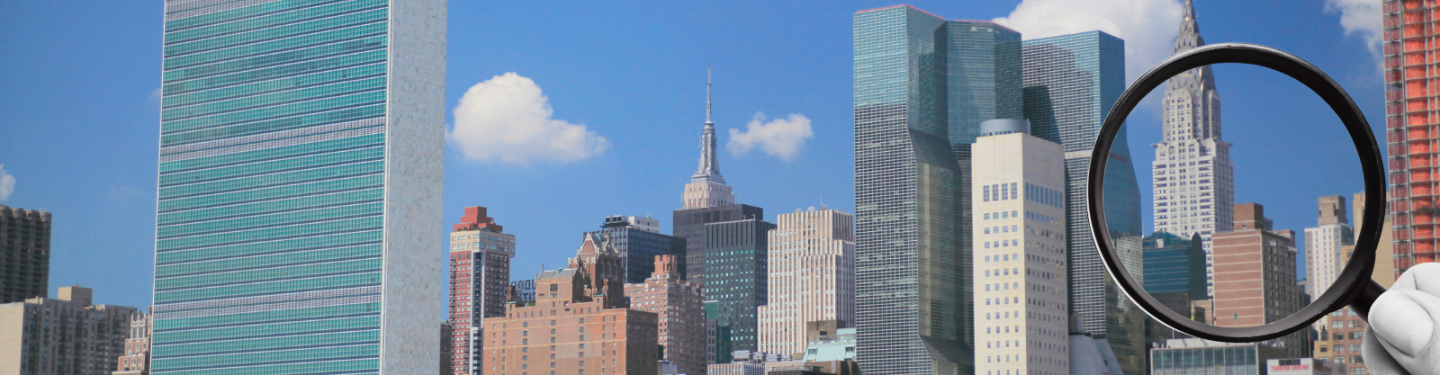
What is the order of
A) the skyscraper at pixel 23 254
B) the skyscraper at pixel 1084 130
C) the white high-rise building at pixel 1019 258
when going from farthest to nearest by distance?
the skyscraper at pixel 23 254 → the skyscraper at pixel 1084 130 → the white high-rise building at pixel 1019 258

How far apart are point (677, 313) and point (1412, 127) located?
76917 mm

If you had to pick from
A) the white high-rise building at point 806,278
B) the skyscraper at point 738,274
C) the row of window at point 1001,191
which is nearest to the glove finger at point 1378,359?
the row of window at point 1001,191

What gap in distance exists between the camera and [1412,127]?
1535 inches

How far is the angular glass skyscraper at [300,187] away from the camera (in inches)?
3250

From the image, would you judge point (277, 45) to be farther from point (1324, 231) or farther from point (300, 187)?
point (1324, 231)

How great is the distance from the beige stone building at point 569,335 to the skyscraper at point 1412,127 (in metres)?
58.9

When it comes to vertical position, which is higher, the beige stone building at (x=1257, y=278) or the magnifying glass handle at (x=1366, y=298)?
the beige stone building at (x=1257, y=278)

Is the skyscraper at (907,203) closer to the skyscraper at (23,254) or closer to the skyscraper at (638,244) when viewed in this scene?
the skyscraper at (638,244)

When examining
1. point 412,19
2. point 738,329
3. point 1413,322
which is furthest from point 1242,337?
point 738,329

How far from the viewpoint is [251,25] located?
91250 millimetres

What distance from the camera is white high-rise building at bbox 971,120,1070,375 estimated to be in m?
86.6

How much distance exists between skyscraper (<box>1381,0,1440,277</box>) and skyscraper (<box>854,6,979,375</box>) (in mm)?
56924

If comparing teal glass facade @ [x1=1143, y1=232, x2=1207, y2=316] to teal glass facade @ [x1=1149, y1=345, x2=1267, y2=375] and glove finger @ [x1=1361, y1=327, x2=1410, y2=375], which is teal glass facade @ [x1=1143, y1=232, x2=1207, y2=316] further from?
Answer: glove finger @ [x1=1361, y1=327, x2=1410, y2=375]

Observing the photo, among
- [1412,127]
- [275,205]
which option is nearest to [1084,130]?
[275,205]
